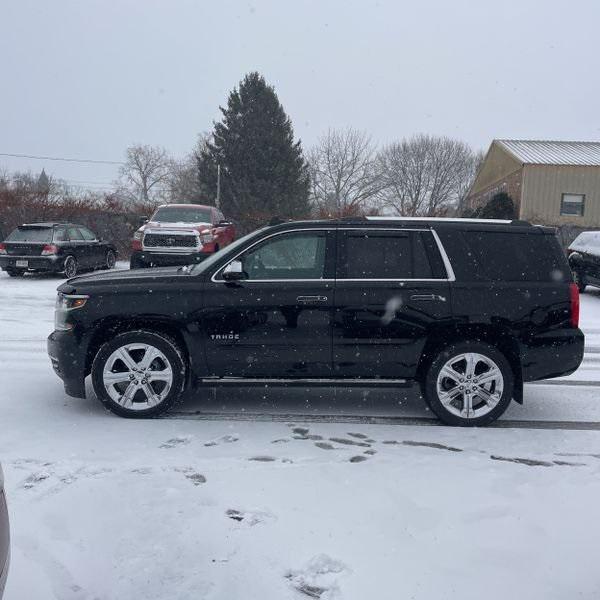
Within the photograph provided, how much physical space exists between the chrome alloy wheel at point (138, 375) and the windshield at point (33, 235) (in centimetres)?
1293

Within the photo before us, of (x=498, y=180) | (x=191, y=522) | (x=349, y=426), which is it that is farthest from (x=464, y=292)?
(x=498, y=180)

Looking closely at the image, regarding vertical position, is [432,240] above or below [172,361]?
above

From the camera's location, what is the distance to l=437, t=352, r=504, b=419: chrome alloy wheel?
544 centimetres

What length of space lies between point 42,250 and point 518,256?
47.0 feet

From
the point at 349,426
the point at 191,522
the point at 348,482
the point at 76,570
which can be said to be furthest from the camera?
the point at 349,426

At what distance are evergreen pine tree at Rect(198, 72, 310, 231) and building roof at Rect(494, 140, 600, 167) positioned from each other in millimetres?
13266

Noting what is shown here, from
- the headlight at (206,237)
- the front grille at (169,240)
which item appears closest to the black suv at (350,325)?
→ the front grille at (169,240)

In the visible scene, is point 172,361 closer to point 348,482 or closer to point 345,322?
point 345,322

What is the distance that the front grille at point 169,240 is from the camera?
16.3m

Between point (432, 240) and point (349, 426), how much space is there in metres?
1.71

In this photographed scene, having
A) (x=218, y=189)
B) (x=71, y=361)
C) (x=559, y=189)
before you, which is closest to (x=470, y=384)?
(x=71, y=361)

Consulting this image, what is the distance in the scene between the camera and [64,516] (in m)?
3.66

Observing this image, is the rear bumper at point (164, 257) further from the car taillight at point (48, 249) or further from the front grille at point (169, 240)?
the car taillight at point (48, 249)

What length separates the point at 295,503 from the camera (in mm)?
3883
